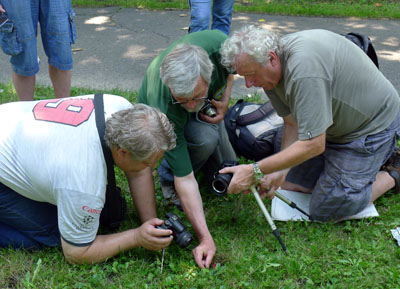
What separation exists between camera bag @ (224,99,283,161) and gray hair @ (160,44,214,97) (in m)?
1.12

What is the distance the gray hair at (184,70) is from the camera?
2146 millimetres

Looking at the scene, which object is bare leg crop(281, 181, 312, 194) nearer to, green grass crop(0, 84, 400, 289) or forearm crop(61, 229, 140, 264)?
green grass crop(0, 84, 400, 289)

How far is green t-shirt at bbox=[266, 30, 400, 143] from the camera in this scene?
2162 millimetres

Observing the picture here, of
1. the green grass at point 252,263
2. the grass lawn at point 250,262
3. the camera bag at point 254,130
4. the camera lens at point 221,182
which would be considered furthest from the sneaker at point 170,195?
the camera bag at point 254,130

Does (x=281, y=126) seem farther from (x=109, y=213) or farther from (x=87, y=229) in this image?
(x=87, y=229)

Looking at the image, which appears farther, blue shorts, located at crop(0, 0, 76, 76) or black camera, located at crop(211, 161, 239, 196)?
blue shorts, located at crop(0, 0, 76, 76)

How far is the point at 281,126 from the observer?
3174 millimetres

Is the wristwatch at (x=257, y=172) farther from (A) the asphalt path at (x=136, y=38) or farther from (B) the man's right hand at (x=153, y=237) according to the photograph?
(A) the asphalt path at (x=136, y=38)

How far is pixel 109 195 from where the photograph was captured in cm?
241

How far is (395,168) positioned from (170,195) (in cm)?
152

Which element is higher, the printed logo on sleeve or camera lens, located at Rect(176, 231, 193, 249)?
the printed logo on sleeve

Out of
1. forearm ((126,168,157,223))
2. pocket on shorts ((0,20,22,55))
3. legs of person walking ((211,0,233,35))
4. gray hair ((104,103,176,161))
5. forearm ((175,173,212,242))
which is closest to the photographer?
gray hair ((104,103,176,161))

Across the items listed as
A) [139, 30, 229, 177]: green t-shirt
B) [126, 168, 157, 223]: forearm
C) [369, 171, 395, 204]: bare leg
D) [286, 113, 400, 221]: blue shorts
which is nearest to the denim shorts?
[126, 168, 157, 223]: forearm

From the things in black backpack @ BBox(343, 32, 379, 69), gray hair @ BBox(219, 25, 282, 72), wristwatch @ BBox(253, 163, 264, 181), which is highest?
gray hair @ BBox(219, 25, 282, 72)
